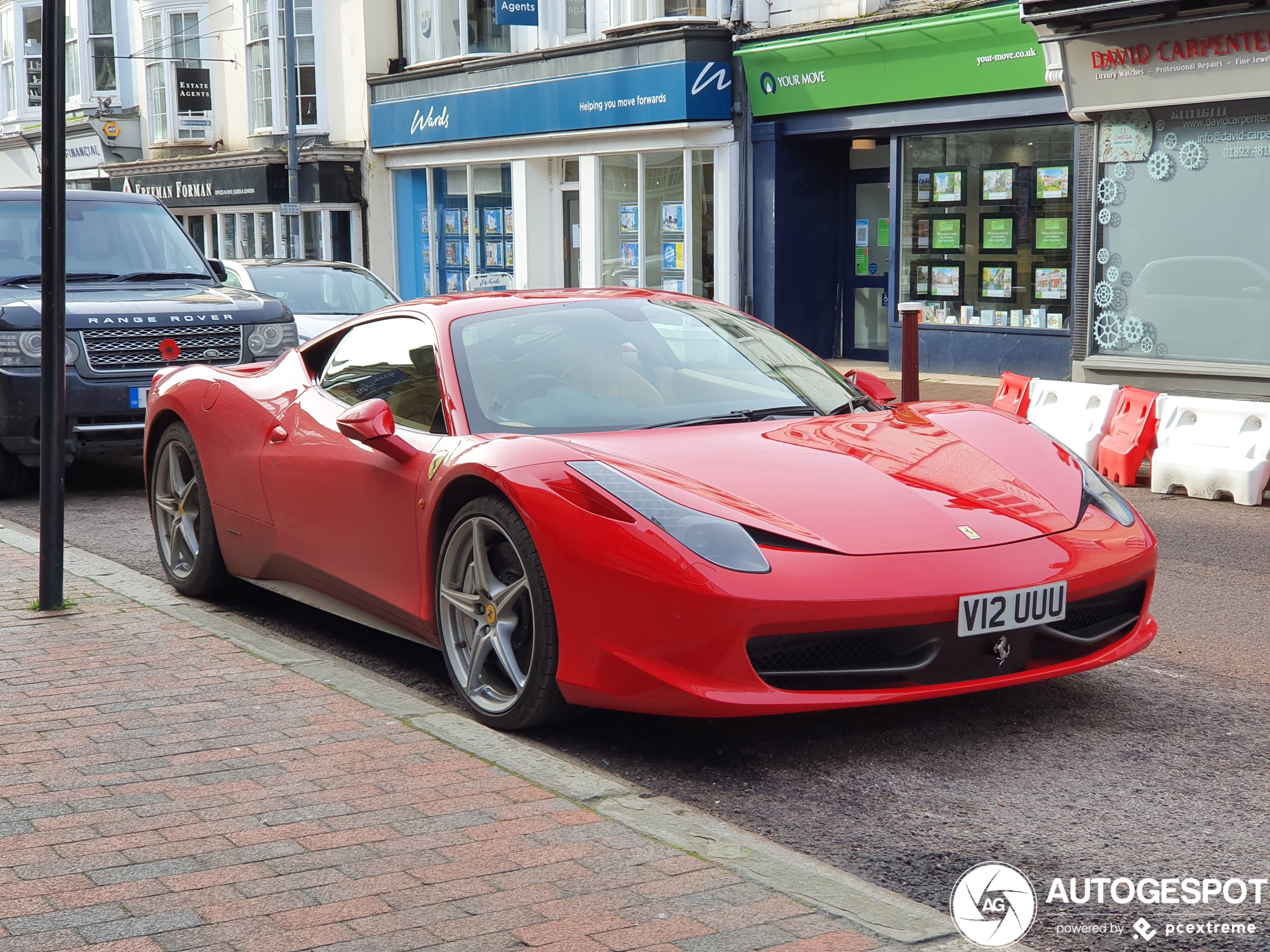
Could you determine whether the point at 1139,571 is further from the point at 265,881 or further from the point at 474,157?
the point at 474,157

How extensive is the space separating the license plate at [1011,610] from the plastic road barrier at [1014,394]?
7646 mm

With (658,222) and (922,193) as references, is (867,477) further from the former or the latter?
(658,222)

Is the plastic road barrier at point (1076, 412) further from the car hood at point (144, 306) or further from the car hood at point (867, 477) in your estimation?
the car hood at point (867, 477)

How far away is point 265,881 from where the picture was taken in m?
3.23

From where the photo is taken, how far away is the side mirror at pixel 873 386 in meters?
5.54

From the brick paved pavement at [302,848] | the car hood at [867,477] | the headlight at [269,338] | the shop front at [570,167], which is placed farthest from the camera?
the shop front at [570,167]

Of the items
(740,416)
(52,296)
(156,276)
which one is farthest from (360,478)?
(156,276)

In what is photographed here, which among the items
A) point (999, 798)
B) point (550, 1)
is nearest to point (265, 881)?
point (999, 798)

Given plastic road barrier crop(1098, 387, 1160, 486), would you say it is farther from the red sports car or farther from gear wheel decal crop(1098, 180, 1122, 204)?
the red sports car

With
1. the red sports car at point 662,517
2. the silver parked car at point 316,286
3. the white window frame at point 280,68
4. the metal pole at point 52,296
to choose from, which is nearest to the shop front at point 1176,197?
the silver parked car at point 316,286

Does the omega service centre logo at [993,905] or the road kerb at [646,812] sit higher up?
the road kerb at [646,812]

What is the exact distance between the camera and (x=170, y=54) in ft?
106

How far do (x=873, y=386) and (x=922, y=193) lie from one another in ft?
41.5

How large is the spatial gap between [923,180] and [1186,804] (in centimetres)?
1456
